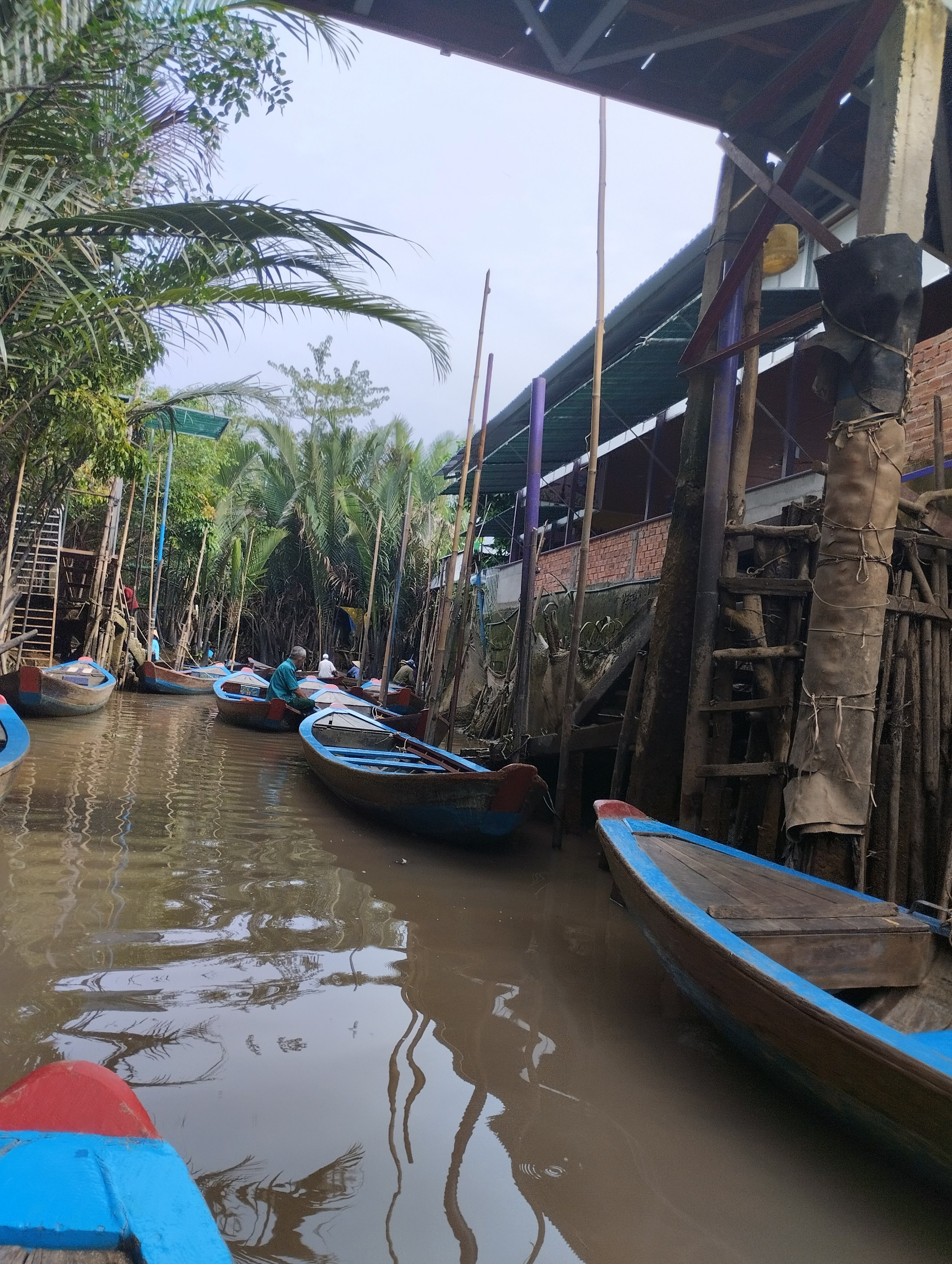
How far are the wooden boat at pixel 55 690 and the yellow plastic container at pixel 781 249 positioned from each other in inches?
390

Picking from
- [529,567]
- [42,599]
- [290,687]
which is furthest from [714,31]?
[42,599]

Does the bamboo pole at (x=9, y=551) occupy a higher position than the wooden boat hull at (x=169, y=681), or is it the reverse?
the bamboo pole at (x=9, y=551)

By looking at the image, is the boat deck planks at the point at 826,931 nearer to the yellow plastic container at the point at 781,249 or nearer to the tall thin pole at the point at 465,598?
the yellow plastic container at the point at 781,249

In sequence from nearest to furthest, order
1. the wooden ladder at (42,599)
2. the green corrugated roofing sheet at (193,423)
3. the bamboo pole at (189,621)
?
the wooden ladder at (42,599) → the green corrugated roofing sheet at (193,423) → the bamboo pole at (189,621)

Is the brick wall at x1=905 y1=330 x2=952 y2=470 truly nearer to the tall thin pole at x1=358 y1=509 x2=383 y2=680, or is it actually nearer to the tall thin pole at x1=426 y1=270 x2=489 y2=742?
the tall thin pole at x1=426 y1=270 x2=489 y2=742

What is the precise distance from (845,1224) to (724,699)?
128 inches

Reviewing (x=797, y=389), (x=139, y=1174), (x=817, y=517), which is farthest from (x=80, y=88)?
(x=797, y=389)

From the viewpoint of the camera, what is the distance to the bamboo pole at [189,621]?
21297 mm

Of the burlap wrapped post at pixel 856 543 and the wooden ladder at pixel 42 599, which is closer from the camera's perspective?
the burlap wrapped post at pixel 856 543

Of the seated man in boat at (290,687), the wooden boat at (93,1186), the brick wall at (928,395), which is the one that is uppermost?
the brick wall at (928,395)

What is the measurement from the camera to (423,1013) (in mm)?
3461

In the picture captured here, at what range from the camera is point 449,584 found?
34.5 feet

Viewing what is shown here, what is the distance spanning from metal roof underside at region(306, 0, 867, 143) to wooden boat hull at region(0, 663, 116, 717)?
29.0 feet

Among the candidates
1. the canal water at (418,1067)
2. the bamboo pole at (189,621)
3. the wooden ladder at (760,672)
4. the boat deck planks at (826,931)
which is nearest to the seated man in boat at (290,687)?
the canal water at (418,1067)
